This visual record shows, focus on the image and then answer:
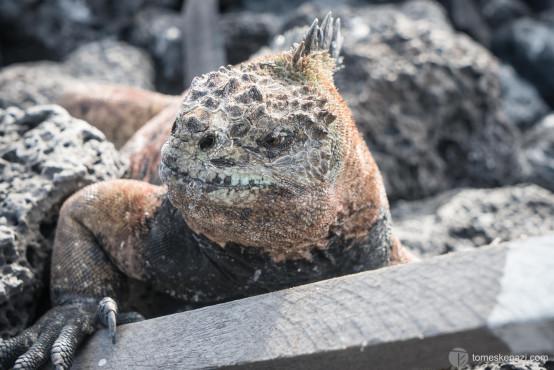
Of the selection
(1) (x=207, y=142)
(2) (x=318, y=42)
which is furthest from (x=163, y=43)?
(1) (x=207, y=142)

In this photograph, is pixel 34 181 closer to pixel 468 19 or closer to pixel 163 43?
pixel 163 43

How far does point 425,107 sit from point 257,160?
319 centimetres

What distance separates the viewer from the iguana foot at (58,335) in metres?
1.86

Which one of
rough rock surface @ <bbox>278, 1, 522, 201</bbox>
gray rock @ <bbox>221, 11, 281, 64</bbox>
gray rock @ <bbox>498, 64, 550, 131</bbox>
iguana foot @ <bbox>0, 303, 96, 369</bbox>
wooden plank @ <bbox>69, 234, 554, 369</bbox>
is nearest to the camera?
wooden plank @ <bbox>69, 234, 554, 369</bbox>

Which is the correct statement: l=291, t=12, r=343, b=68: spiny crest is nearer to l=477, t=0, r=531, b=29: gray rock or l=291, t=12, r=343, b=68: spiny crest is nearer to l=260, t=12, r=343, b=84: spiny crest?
l=260, t=12, r=343, b=84: spiny crest

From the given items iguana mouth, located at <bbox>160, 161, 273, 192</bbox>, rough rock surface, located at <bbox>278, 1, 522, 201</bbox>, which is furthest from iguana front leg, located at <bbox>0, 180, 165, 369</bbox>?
rough rock surface, located at <bbox>278, 1, 522, 201</bbox>

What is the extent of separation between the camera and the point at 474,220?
3471mm

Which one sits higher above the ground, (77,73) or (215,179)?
(215,179)

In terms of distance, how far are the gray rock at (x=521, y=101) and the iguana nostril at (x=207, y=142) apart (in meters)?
6.01

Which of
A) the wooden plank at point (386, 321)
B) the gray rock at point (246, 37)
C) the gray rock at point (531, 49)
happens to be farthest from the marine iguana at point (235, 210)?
the gray rock at point (531, 49)

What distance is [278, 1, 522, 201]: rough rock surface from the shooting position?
170 inches

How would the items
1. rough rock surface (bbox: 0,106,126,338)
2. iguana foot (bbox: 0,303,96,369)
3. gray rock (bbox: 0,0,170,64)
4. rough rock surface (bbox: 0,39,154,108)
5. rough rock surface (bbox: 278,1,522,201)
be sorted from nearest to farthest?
iguana foot (bbox: 0,303,96,369) → rough rock surface (bbox: 0,106,126,338) → rough rock surface (bbox: 278,1,522,201) → rough rock surface (bbox: 0,39,154,108) → gray rock (bbox: 0,0,170,64)

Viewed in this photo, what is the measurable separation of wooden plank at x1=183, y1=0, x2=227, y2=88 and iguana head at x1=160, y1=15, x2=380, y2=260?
3419 mm

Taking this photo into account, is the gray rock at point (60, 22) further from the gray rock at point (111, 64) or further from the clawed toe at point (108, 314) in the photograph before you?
the clawed toe at point (108, 314)
